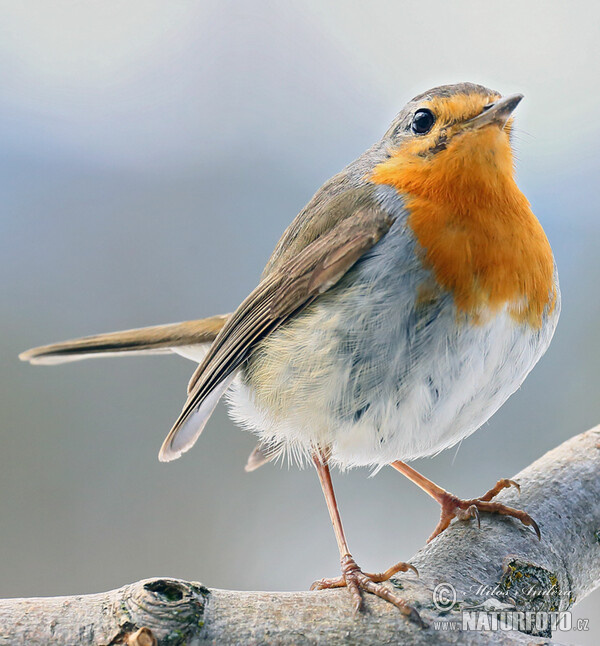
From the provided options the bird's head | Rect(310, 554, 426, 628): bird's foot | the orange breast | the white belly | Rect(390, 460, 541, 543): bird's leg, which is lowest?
Rect(390, 460, 541, 543): bird's leg

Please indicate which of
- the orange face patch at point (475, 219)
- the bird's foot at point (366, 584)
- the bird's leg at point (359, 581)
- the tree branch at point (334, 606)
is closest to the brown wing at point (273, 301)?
the orange face patch at point (475, 219)

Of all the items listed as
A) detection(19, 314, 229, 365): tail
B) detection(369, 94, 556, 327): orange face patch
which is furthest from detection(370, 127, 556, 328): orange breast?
detection(19, 314, 229, 365): tail

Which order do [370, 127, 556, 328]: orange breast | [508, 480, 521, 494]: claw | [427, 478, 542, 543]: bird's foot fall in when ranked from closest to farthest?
1. [370, 127, 556, 328]: orange breast
2. [427, 478, 542, 543]: bird's foot
3. [508, 480, 521, 494]: claw

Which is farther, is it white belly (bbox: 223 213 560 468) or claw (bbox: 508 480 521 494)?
claw (bbox: 508 480 521 494)

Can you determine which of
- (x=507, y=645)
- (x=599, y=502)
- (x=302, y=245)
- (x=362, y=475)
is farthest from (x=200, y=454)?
(x=507, y=645)

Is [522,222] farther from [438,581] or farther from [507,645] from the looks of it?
[507,645]

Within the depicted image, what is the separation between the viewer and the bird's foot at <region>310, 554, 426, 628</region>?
4.87 feet

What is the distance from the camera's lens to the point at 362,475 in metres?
4.07

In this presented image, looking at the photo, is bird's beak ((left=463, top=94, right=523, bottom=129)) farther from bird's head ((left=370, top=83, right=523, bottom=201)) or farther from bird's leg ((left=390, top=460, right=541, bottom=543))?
bird's leg ((left=390, top=460, right=541, bottom=543))

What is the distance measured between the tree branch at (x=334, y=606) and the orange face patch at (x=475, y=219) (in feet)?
1.99

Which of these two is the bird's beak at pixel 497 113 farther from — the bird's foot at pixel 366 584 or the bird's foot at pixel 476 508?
the bird's foot at pixel 366 584

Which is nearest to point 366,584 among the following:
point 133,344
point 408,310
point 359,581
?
point 359,581

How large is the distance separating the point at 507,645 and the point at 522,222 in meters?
1.09

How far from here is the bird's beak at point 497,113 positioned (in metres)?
1.85
